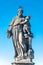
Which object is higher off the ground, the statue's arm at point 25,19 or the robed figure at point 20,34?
the statue's arm at point 25,19

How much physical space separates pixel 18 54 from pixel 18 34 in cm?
123

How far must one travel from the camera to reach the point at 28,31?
19.5 m

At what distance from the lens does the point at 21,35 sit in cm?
1948

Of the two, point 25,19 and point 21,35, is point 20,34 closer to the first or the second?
point 21,35

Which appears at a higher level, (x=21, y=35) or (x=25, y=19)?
(x=25, y=19)

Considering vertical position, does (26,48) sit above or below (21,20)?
below

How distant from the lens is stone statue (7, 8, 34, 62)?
1939 centimetres

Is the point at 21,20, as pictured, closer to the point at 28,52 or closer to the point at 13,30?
the point at 13,30

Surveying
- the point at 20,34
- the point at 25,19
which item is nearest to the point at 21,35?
the point at 20,34

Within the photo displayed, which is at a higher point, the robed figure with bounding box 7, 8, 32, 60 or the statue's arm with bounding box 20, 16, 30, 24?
the statue's arm with bounding box 20, 16, 30, 24

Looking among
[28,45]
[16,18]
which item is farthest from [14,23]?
[28,45]

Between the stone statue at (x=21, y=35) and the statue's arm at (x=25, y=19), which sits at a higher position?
the statue's arm at (x=25, y=19)

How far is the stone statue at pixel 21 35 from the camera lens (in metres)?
19.4

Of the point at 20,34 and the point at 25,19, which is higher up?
the point at 25,19
